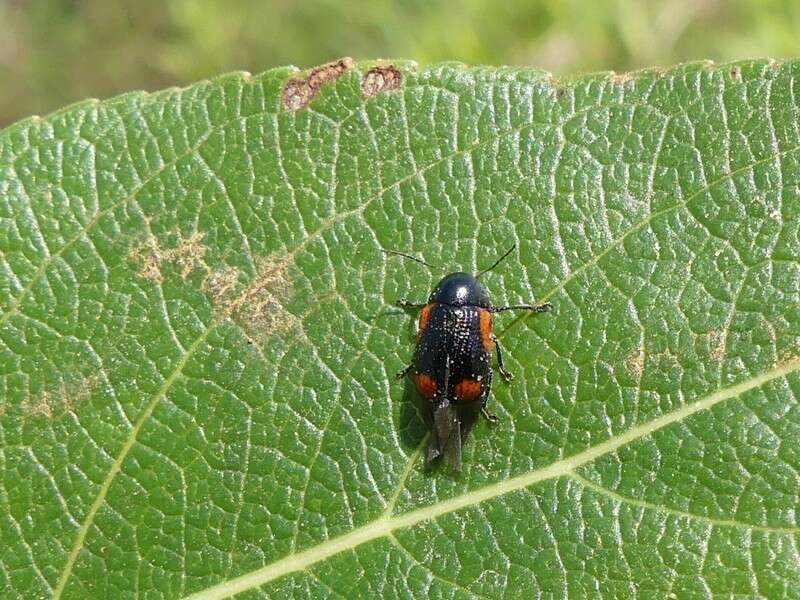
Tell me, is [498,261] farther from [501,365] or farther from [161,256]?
[161,256]

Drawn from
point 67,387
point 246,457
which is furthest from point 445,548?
point 67,387

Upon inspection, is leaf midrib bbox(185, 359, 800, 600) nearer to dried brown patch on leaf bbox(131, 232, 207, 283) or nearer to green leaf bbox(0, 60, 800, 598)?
green leaf bbox(0, 60, 800, 598)

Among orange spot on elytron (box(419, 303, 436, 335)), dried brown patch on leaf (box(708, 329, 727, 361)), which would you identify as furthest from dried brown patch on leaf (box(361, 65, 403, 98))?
dried brown patch on leaf (box(708, 329, 727, 361))

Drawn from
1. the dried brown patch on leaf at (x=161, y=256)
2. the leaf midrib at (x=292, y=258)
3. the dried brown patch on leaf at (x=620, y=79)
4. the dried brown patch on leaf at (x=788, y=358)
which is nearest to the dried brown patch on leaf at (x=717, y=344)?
the dried brown patch on leaf at (x=788, y=358)

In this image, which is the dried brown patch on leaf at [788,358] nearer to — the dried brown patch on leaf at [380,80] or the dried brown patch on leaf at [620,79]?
the dried brown patch on leaf at [620,79]

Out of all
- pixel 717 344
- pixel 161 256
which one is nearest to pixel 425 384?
pixel 717 344

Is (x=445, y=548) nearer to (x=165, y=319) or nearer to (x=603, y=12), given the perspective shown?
(x=165, y=319)
